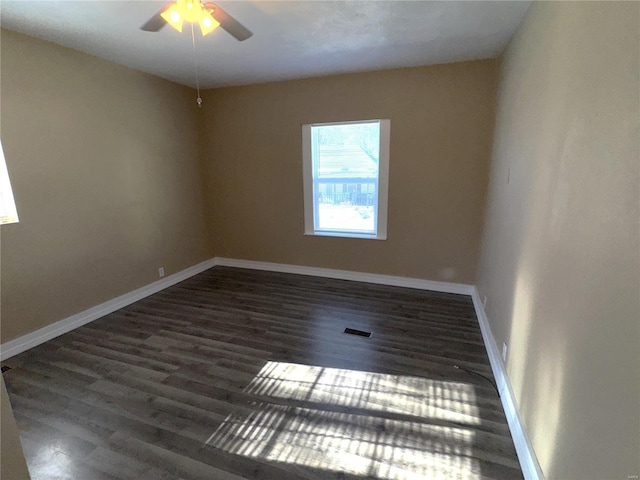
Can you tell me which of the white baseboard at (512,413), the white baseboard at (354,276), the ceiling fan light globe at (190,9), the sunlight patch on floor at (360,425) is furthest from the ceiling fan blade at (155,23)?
the white baseboard at (354,276)

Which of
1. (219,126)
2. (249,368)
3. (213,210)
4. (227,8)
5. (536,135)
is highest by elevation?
(227,8)

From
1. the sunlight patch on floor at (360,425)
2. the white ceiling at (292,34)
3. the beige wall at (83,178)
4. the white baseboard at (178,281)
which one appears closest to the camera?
the sunlight patch on floor at (360,425)

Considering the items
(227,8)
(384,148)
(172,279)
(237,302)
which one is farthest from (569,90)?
(172,279)

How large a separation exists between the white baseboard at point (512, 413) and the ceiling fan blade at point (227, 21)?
2.71 metres

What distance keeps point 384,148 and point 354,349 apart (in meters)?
2.26

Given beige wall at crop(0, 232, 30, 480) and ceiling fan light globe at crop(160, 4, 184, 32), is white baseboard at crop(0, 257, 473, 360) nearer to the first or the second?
beige wall at crop(0, 232, 30, 480)

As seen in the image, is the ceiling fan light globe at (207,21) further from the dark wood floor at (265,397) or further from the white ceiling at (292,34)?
the dark wood floor at (265,397)

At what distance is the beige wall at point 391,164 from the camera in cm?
338

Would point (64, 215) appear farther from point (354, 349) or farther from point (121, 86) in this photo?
point (354, 349)

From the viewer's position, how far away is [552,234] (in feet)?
4.85

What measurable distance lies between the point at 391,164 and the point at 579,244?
2641mm

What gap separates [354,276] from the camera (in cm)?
420

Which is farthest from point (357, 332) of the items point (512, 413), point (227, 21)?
point (227, 21)

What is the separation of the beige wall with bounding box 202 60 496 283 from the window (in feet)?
0.35
